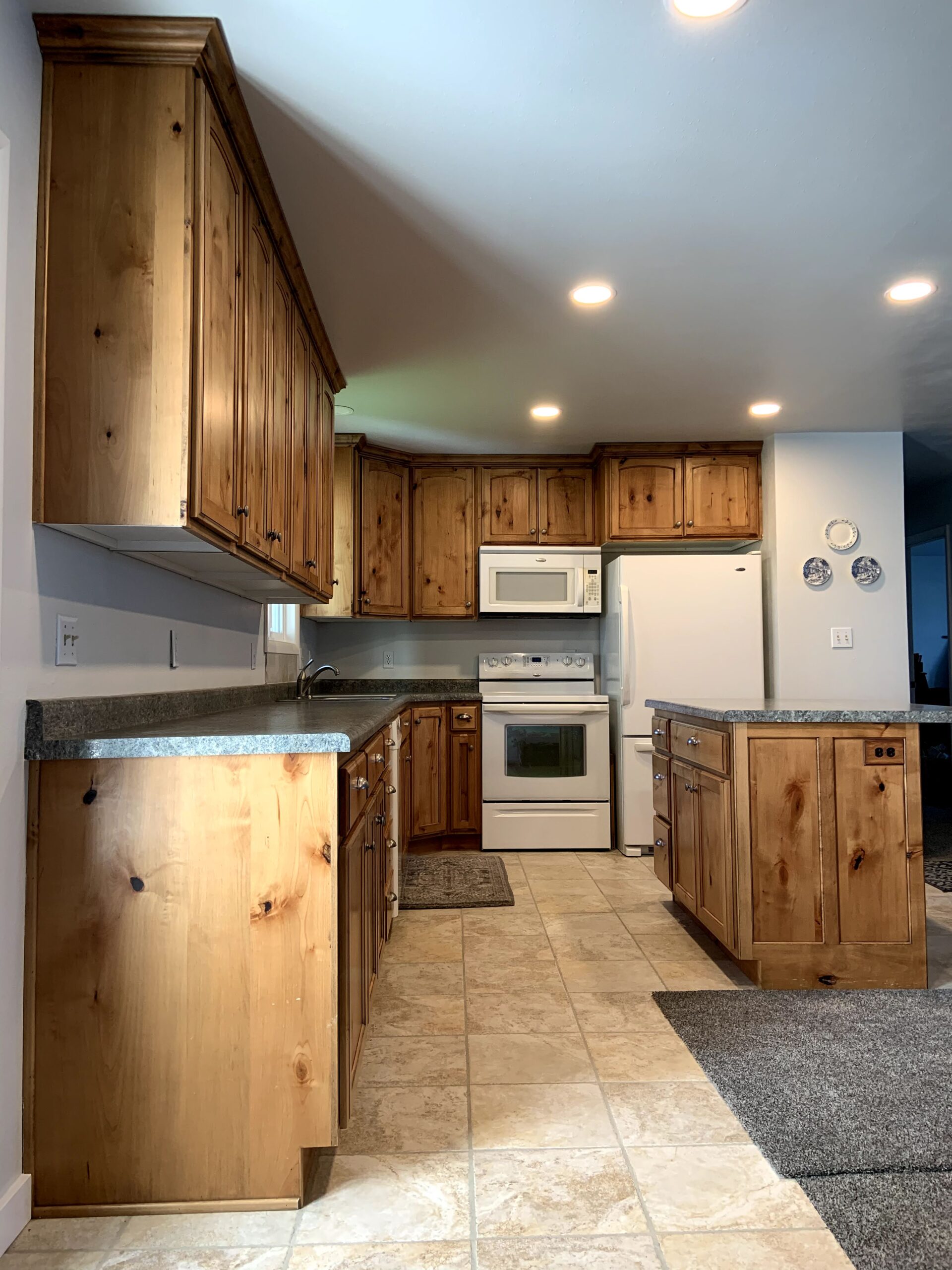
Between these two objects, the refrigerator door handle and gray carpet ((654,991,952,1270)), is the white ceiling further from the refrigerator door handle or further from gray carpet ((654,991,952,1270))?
gray carpet ((654,991,952,1270))

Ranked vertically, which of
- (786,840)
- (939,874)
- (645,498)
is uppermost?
(645,498)

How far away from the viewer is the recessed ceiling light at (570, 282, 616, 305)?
2.86 metres

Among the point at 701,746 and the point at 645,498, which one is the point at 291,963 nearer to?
the point at 701,746

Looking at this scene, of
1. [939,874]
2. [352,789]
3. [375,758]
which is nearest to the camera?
[352,789]

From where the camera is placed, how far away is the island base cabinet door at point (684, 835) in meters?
3.08

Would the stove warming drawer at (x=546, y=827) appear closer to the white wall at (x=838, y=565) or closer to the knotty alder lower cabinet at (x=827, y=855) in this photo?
the white wall at (x=838, y=565)

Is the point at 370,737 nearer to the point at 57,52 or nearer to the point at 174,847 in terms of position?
the point at 174,847

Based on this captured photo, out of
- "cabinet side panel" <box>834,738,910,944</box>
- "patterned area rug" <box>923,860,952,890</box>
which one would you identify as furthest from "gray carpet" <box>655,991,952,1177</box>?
"patterned area rug" <box>923,860,952,890</box>

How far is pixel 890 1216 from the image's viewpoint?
152 cm

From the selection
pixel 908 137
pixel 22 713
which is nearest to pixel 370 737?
pixel 22 713

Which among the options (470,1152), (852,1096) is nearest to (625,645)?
(852,1096)

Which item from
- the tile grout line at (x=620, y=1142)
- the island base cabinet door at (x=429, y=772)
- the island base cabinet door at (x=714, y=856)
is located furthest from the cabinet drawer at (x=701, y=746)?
the island base cabinet door at (x=429, y=772)

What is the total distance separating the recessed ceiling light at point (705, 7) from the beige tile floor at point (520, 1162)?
2.26 metres

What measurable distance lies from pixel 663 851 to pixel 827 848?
0.98 metres
